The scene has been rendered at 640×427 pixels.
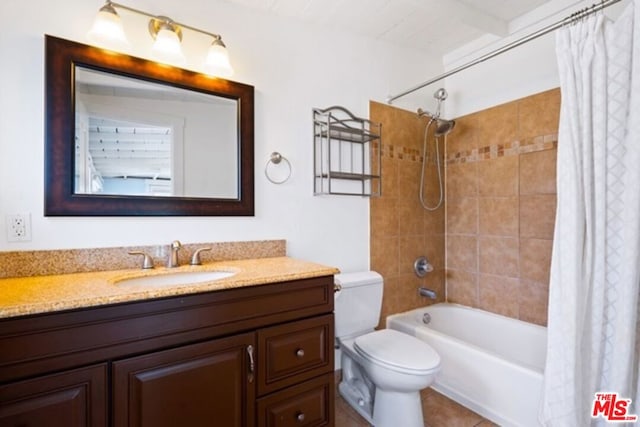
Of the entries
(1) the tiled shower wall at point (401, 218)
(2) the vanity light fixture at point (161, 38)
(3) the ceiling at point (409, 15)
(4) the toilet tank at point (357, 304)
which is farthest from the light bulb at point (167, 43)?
(4) the toilet tank at point (357, 304)

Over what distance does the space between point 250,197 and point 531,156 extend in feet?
6.05

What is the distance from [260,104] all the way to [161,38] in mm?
538

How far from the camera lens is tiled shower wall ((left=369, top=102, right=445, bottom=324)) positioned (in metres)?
2.15

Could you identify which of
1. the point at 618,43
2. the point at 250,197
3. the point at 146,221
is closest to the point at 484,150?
the point at 618,43

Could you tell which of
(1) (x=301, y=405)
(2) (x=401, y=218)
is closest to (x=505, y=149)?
(2) (x=401, y=218)

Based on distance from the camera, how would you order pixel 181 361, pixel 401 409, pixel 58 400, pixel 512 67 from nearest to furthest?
pixel 58 400 < pixel 181 361 < pixel 401 409 < pixel 512 67

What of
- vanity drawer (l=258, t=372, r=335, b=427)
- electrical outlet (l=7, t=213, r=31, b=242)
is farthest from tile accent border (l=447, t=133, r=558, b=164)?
electrical outlet (l=7, t=213, r=31, b=242)

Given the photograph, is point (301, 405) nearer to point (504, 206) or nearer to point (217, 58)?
point (217, 58)

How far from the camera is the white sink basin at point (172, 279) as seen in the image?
124 centimetres

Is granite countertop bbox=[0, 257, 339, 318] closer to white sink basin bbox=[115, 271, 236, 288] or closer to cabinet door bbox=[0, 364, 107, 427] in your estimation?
white sink basin bbox=[115, 271, 236, 288]

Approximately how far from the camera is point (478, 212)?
2299 mm

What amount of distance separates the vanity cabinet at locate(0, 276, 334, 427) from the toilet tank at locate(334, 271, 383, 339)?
43cm

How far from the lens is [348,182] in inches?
79.4

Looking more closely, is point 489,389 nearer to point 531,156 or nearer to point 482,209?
point 482,209
